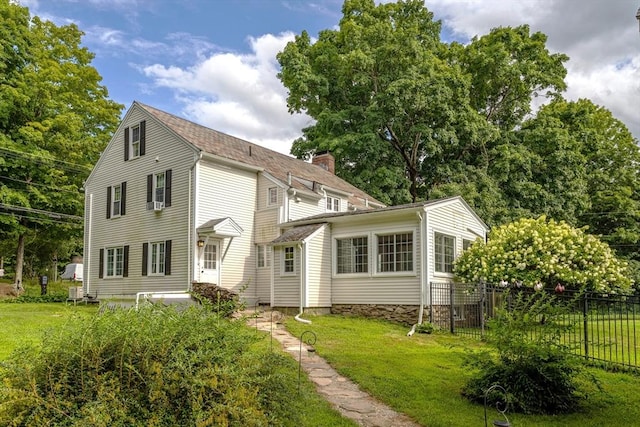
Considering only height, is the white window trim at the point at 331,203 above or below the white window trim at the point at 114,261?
above

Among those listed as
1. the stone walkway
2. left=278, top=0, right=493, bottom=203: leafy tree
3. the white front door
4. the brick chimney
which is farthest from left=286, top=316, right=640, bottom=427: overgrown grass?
left=278, top=0, right=493, bottom=203: leafy tree

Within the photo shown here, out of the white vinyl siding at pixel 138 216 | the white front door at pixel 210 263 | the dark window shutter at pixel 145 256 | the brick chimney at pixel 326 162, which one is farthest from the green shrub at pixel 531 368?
the brick chimney at pixel 326 162

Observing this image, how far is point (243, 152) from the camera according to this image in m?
19.5

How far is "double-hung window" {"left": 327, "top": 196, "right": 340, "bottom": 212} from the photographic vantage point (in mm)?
19953

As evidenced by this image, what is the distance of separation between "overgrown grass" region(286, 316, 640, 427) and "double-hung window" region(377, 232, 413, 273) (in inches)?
114

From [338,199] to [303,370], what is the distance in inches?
521

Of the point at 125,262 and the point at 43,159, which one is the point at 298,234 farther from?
the point at 43,159

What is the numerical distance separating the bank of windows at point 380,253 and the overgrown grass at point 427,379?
296 cm

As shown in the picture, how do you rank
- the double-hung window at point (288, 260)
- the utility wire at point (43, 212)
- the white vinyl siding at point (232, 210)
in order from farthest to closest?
the utility wire at point (43, 212) < the white vinyl siding at point (232, 210) < the double-hung window at point (288, 260)

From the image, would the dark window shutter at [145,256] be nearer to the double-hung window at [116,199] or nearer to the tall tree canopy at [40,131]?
the double-hung window at [116,199]

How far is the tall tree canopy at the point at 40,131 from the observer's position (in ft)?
76.8

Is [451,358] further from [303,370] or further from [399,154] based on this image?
[399,154]

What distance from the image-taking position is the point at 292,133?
33.7m

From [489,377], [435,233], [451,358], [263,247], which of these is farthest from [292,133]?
[489,377]
